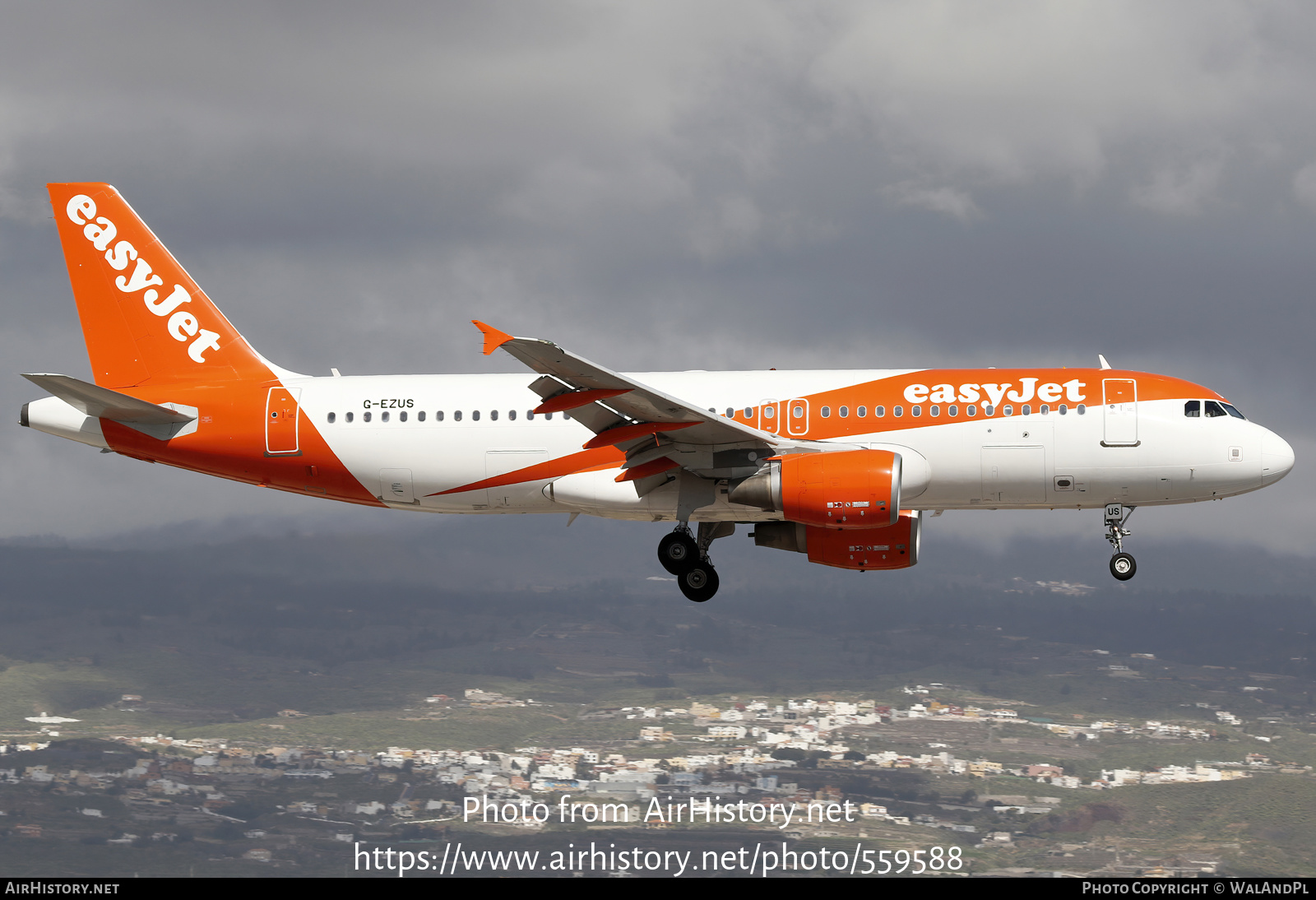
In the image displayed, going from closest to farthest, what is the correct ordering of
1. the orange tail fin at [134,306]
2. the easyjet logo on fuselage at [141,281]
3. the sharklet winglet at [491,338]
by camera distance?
the sharklet winglet at [491,338] < the orange tail fin at [134,306] < the easyjet logo on fuselage at [141,281]

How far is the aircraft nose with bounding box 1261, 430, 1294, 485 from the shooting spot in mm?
32812

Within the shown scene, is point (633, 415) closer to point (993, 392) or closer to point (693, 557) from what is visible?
point (693, 557)

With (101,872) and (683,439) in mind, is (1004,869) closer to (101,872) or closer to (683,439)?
(101,872)

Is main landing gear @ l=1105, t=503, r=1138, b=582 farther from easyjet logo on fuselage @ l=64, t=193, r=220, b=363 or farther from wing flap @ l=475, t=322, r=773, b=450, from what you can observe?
easyjet logo on fuselage @ l=64, t=193, r=220, b=363

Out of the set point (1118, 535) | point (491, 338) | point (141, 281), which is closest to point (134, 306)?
point (141, 281)

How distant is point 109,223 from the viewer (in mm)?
38156

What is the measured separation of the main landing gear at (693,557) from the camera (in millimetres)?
34938

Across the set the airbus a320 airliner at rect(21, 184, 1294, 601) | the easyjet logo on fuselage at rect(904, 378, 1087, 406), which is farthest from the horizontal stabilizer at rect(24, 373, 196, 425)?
the easyjet logo on fuselage at rect(904, 378, 1087, 406)

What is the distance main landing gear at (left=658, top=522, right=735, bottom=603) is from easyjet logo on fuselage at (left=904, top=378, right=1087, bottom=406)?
254 inches

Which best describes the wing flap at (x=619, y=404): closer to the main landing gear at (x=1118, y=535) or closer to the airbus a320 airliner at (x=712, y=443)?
the airbus a320 airliner at (x=712, y=443)

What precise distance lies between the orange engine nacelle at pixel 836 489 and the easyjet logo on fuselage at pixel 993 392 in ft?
7.63

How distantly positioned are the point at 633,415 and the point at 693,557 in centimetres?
563

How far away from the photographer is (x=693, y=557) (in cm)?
3534

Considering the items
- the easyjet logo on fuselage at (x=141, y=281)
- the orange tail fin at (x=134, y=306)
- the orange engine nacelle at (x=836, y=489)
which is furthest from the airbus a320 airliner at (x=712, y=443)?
the easyjet logo on fuselage at (x=141, y=281)
